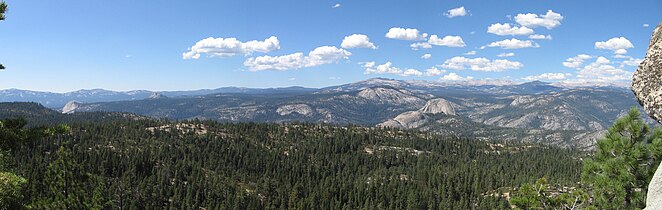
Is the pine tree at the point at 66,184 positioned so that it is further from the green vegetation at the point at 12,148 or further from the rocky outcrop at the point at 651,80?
the rocky outcrop at the point at 651,80

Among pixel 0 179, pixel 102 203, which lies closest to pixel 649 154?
pixel 0 179

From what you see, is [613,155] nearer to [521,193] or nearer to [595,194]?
[595,194]

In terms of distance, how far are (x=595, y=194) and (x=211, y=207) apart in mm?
167510

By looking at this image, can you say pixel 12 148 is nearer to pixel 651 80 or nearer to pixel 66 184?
pixel 66 184

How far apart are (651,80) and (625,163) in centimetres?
632

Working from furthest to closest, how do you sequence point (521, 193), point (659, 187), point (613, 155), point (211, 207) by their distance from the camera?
point (211, 207), point (521, 193), point (613, 155), point (659, 187)

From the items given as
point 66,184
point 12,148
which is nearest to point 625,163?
point 12,148

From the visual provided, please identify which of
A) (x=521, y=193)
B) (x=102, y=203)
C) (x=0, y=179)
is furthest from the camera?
(x=102, y=203)

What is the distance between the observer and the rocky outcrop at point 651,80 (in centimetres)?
1773

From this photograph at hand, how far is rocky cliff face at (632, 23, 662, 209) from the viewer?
16625 millimetres

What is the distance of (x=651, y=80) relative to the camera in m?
Answer: 18.3

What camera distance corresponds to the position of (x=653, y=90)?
18.0 metres

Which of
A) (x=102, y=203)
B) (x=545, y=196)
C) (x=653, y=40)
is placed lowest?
(x=102, y=203)

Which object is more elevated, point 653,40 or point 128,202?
point 653,40
